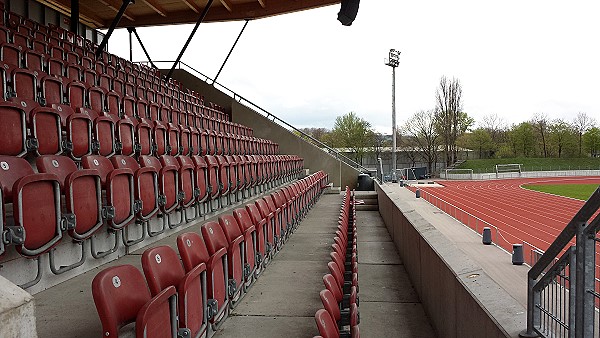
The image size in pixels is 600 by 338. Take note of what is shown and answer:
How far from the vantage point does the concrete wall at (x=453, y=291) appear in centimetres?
253

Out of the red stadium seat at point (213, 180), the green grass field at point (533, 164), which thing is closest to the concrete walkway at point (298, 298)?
the red stadium seat at point (213, 180)

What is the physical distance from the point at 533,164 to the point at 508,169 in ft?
7.57

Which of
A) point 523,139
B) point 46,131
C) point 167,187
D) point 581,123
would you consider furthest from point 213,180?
point 523,139

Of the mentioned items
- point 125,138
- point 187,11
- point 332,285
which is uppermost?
point 187,11

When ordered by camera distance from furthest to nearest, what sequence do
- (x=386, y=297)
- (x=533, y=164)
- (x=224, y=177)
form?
(x=533, y=164) < (x=386, y=297) < (x=224, y=177)

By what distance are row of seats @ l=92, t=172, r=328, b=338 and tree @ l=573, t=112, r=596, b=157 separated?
26.8 meters

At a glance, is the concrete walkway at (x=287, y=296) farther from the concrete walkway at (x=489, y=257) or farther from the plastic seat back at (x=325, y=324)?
the concrete walkway at (x=489, y=257)

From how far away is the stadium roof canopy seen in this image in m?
11.9

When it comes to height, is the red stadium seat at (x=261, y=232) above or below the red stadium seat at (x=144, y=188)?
below

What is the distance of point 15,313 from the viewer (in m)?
1.22

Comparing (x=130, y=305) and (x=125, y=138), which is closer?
(x=130, y=305)

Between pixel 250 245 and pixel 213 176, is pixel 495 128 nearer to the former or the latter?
pixel 213 176

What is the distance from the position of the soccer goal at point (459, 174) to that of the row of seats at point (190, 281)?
38011 mm

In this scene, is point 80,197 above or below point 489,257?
above
